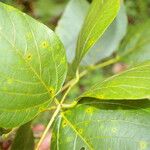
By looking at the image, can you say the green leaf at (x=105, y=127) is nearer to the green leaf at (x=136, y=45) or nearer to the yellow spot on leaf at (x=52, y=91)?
the yellow spot on leaf at (x=52, y=91)

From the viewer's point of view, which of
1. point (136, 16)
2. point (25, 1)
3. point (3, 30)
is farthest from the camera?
point (136, 16)

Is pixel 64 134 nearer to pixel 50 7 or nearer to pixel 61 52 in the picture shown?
pixel 61 52

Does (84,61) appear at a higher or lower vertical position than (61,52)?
lower

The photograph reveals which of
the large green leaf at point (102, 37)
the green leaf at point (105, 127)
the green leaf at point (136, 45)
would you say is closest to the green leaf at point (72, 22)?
the large green leaf at point (102, 37)

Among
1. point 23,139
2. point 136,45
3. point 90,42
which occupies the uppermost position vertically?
point 90,42

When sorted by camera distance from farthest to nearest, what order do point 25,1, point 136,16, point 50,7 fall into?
point 136,16, point 50,7, point 25,1

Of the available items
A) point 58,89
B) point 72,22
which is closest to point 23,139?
point 58,89

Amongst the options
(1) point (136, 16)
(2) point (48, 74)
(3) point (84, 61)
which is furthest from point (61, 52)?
(1) point (136, 16)

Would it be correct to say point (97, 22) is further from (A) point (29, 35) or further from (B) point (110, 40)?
(B) point (110, 40)
